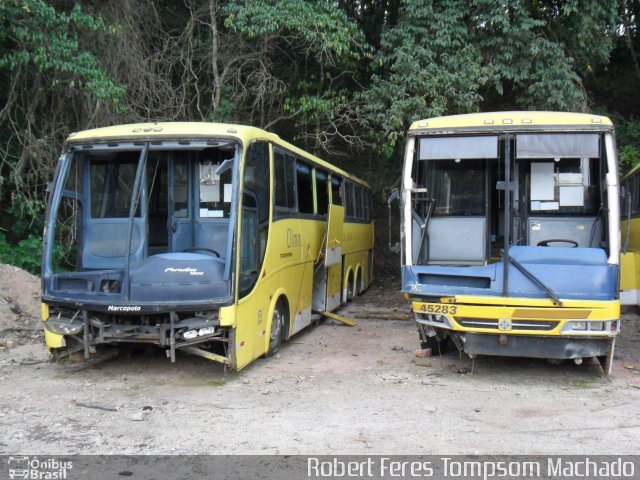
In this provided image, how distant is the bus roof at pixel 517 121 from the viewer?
7.43m

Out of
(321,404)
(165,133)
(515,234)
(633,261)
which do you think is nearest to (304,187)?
(165,133)

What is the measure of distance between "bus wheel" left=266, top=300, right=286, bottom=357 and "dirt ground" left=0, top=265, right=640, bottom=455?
7.7 inches

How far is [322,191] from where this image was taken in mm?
11672

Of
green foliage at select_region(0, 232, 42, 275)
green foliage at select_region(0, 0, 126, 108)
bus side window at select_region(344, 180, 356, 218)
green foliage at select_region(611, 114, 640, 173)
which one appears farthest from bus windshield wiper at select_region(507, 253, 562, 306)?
green foliage at select_region(0, 232, 42, 275)

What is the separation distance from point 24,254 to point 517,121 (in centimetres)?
1124

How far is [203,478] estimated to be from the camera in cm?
462

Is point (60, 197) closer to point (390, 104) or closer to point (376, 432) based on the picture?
point (376, 432)

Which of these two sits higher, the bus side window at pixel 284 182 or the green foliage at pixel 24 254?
the bus side window at pixel 284 182

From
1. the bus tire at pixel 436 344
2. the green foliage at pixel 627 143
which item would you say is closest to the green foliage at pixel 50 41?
the bus tire at pixel 436 344

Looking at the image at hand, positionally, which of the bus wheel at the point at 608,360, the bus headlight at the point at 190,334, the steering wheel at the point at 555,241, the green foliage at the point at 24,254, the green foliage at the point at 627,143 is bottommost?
the bus wheel at the point at 608,360

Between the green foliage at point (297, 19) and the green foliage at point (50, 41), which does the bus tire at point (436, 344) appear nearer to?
the green foliage at point (297, 19)

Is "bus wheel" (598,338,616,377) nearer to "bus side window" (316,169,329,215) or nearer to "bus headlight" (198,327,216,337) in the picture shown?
"bus headlight" (198,327,216,337)

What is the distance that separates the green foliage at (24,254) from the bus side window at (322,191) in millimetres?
6775

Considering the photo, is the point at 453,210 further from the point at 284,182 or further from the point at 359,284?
the point at 359,284
